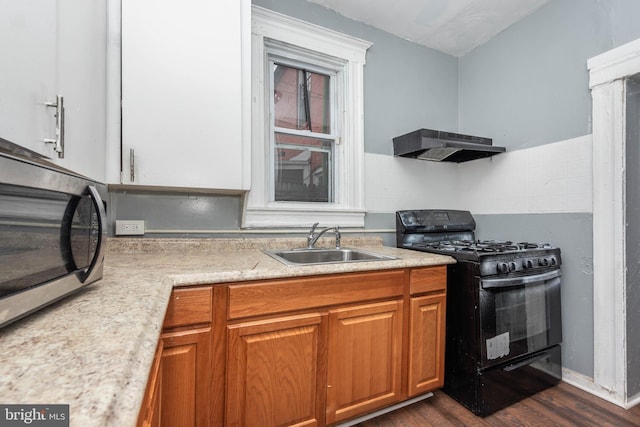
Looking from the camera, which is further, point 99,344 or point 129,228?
point 129,228

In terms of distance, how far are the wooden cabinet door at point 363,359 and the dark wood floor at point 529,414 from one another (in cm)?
15

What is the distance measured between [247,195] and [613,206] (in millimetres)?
2121

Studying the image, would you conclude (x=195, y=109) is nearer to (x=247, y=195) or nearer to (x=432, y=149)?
(x=247, y=195)

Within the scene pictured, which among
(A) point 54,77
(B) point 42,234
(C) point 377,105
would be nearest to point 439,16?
(C) point 377,105

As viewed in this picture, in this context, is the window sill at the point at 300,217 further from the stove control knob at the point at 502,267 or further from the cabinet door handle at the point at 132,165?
the stove control knob at the point at 502,267

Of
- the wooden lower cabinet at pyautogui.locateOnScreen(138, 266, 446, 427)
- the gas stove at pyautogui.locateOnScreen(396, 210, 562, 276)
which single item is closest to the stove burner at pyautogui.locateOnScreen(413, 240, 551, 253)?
the gas stove at pyautogui.locateOnScreen(396, 210, 562, 276)

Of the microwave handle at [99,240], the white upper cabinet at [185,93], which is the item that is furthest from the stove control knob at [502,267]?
the microwave handle at [99,240]

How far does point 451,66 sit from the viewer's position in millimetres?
2684

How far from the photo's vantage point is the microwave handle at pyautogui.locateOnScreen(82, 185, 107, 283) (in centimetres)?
79

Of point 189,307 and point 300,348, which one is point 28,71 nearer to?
point 189,307

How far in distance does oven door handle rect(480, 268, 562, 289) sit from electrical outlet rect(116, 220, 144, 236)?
1.87 meters

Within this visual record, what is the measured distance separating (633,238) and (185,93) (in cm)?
257

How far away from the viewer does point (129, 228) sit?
5.28 feet

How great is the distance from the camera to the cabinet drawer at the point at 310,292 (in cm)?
120
